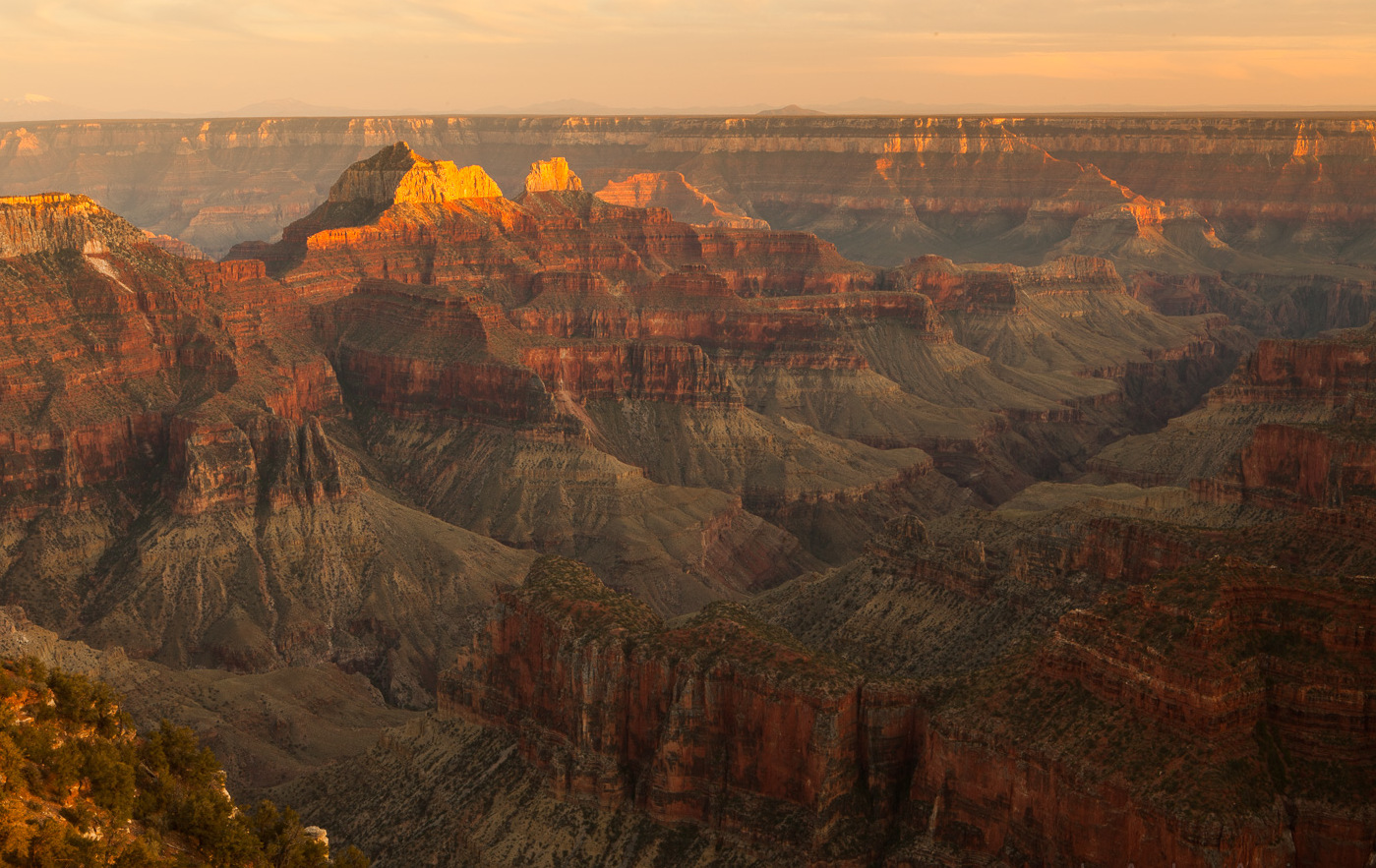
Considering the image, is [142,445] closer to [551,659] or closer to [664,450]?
[664,450]

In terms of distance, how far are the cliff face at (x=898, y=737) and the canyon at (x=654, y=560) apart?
6.0 inches

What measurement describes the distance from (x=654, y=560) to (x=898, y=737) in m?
67.3

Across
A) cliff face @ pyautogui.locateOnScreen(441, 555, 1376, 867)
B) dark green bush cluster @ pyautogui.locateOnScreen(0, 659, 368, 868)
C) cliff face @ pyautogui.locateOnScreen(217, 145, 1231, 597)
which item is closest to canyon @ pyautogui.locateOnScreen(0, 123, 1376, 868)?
cliff face @ pyautogui.locateOnScreen(441, 555, 1376, 867)

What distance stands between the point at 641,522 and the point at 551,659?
64689 millimetres

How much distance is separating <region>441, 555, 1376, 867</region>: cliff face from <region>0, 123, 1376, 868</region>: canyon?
0.50 feet

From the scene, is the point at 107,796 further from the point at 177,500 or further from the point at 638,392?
the point at 638,392

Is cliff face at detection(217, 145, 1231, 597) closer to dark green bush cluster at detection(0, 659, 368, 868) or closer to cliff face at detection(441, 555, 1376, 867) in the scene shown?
cliff face at detection(441, 555, 1376, 867)

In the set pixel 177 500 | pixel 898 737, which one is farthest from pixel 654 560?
pixel 898 737

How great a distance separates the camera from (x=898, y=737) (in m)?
57.8

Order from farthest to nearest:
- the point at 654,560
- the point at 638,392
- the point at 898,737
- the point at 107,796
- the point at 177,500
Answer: the point at 638,392 → the point at 654,560 → the point at 177,500 → the point at 898,737 → the point at 107,796

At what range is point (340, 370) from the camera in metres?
153

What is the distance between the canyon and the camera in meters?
52.9

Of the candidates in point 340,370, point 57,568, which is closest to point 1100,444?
point 340,370

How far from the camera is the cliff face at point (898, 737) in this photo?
48.9 meters
